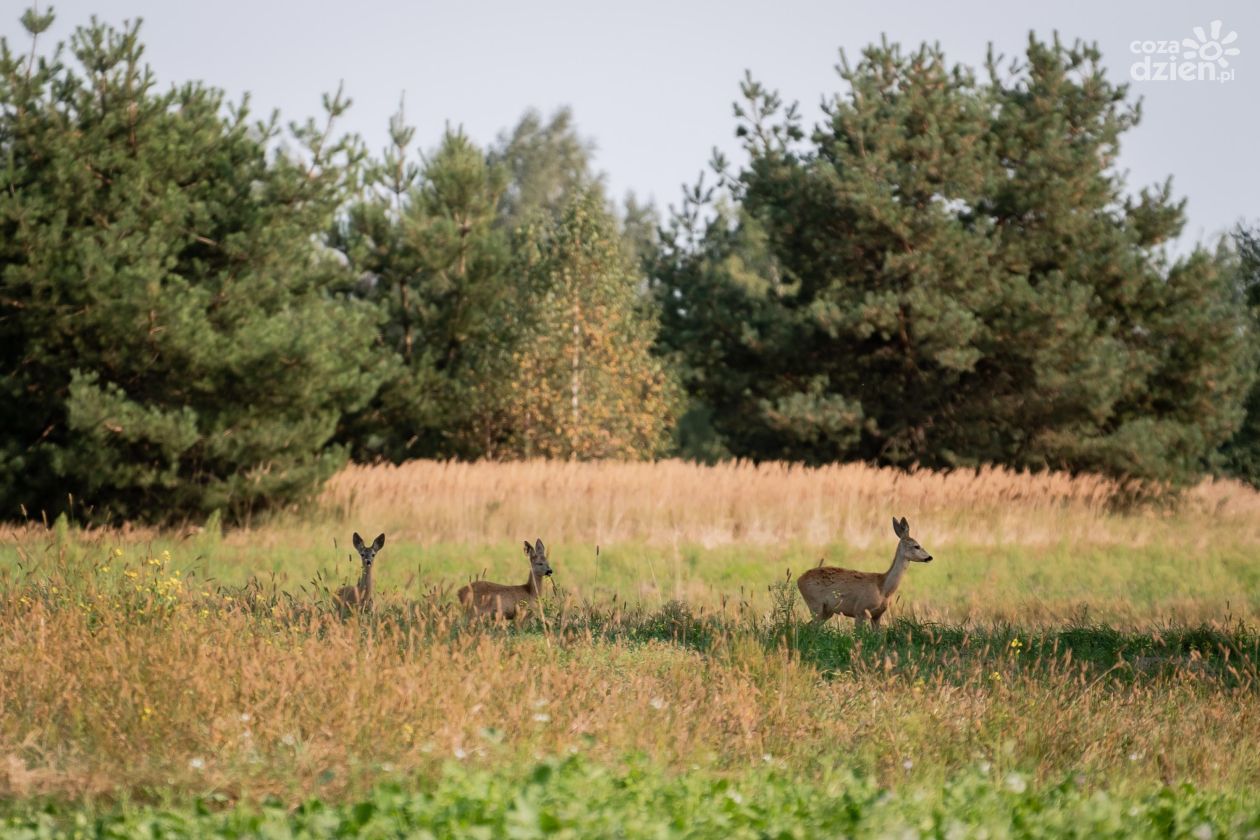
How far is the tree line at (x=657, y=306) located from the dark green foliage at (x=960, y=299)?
0.26 ft

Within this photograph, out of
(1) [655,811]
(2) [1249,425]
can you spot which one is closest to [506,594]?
(1) [655,811]

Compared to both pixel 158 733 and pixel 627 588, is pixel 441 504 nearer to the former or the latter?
pixel 627 588

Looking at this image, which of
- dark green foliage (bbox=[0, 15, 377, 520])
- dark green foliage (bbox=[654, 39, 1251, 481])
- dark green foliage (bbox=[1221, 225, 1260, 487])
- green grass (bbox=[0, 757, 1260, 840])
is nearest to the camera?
green grass (bbox=[0, 757, 1260, 840])

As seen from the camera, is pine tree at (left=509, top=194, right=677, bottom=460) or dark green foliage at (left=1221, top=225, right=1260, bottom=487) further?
dark green foliage at (left=1221, top=225, right=1260, bottom=487)

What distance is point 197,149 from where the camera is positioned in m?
21.5

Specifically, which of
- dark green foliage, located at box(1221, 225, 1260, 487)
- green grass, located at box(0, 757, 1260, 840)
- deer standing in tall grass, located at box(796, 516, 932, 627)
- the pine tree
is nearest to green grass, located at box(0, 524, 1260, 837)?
green grass, located at box(0, 757, 1260, 840)

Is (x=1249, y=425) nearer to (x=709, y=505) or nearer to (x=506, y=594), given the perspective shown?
(x=709, y=505)

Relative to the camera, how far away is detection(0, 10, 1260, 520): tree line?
20391 mm

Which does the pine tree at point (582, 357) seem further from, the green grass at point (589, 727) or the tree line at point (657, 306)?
the green grass at point (589, 727)

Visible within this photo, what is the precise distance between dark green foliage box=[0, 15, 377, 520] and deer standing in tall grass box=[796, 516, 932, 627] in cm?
1139

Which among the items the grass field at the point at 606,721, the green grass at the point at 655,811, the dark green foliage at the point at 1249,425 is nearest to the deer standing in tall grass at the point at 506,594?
the grass field at the point at 606,721

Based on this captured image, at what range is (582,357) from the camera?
95.9 feet

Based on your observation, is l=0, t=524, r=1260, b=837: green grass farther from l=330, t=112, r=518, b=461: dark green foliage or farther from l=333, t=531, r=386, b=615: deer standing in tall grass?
l=330, t=112, r=518, b=461: dark green foliage

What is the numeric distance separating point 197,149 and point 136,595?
45.8 ft
